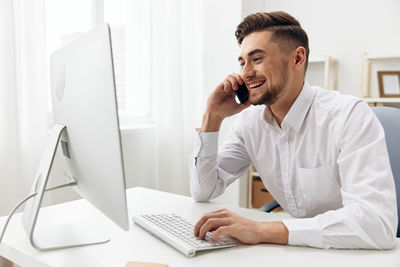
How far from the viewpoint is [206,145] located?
1.43 m

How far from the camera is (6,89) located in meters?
1.79

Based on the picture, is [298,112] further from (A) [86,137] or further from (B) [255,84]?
(A) [86,137]

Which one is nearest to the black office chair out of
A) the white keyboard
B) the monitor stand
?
the white keyboard

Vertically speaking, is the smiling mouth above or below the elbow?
above

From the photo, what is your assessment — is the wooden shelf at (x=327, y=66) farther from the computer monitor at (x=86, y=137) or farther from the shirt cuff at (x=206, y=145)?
the computer monitor at (x=86, y=137)

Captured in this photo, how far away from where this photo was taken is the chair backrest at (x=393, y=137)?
4.45 ft

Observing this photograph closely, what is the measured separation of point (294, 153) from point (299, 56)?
0.34m

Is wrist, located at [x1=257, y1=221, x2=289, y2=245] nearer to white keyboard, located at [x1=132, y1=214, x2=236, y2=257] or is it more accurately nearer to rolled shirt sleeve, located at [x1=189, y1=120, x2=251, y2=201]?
white keyboard, located at [x1=132, y1=214, x2=236, y2=257]

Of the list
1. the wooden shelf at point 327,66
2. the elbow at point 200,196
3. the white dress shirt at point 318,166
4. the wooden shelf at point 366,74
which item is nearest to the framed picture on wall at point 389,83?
the wooden shelf at point 366,74

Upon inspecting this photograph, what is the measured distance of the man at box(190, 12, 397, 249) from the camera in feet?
3.07

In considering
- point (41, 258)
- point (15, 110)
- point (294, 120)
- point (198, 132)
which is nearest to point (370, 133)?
point (294, 120)

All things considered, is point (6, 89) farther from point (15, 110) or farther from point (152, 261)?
point (152, 261)

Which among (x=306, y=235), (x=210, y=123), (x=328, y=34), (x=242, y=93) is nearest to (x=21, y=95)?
(x=210, y=123)

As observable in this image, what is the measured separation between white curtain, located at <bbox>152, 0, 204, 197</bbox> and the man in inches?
50.6
